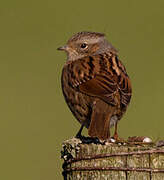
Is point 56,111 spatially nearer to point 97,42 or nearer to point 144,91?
point 144,91

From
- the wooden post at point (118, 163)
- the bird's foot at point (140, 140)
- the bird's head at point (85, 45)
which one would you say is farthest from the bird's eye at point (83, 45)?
the wooden post at point (118, 163)

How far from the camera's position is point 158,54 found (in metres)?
13.0

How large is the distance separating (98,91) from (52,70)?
6.49m

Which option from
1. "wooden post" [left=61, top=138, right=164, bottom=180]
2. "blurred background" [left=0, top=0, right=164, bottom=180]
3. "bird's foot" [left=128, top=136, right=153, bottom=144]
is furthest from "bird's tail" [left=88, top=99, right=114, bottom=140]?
"wooden post" [left=61, top=138, right=164, bottom=180]

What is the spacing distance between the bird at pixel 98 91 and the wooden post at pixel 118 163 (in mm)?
1412

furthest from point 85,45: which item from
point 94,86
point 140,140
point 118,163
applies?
point 118,163

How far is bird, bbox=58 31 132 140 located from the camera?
664 centimetres

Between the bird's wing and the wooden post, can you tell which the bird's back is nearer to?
the bird's wing

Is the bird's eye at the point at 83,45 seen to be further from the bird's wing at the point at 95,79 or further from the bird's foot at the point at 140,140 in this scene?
the bird's foot at the point at 140,140

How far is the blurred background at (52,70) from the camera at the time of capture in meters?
9.99

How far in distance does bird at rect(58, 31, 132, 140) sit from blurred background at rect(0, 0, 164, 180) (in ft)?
2.99

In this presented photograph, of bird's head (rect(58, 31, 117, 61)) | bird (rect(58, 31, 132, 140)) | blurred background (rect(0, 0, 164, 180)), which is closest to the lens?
bird (rect(58, 31, 132, 140))

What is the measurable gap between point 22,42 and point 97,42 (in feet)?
19.1

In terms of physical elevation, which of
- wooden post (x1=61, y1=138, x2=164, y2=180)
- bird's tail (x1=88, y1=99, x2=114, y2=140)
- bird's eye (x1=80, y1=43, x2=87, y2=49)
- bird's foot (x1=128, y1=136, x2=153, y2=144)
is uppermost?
bird's eye (x1=80, y1=43, x2=87, y2=49)
